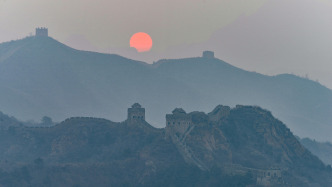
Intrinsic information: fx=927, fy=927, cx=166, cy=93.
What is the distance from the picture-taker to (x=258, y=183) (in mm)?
196125

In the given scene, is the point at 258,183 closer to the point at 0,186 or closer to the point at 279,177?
the point at 279,177

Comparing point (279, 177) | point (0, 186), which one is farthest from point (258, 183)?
point (0, 186)

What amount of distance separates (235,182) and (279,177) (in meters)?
9.52

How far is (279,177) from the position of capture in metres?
198

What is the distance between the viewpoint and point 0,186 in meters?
200

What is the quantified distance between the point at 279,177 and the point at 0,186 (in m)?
60.0

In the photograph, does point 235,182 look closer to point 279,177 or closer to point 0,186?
point 279,177

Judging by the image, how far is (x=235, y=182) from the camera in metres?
200

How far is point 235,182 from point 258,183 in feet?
19.2

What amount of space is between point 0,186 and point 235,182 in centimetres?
5067

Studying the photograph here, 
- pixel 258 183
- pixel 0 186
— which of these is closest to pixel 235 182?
pixel 258 183

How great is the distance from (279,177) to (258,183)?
16.9 feet

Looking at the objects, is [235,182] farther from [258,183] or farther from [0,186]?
[0,186]
